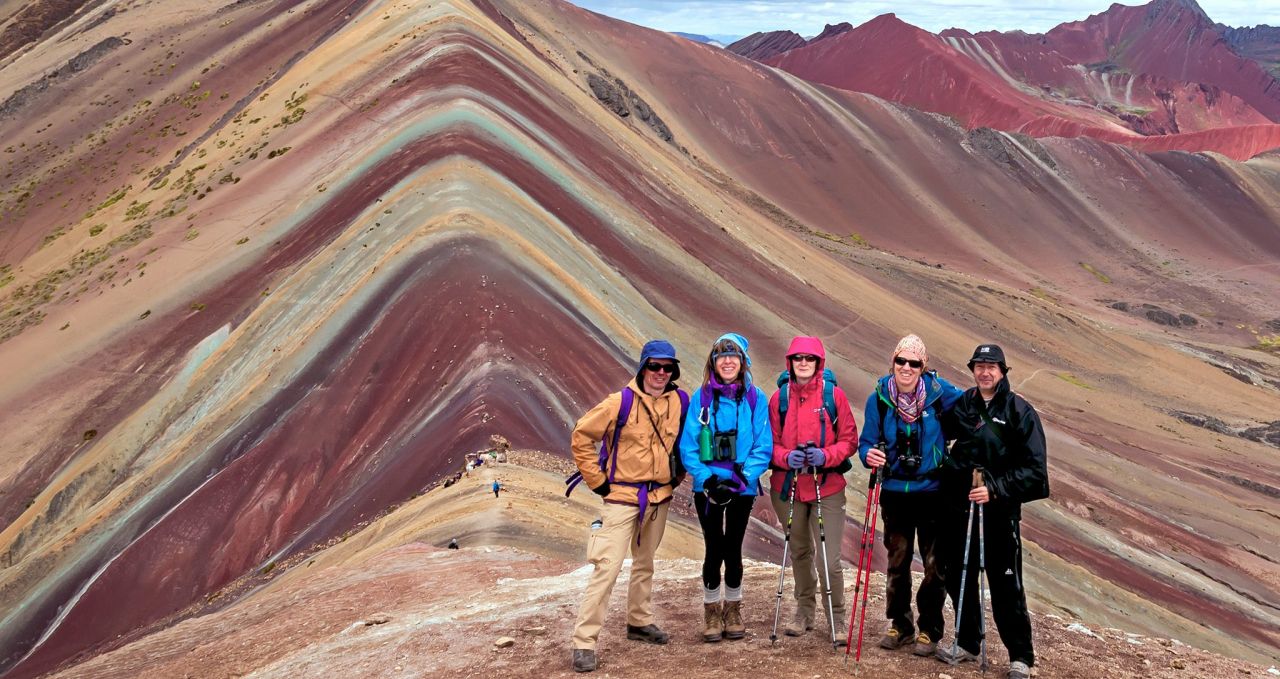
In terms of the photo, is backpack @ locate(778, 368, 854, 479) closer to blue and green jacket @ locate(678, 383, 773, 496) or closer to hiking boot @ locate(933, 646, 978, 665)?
blue and green jacket @ locate(678, 383, 773, 496)

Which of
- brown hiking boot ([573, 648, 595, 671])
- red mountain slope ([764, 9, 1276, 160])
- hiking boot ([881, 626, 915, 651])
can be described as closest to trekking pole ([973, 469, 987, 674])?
hiking boot ([881, 626, 915, 651])

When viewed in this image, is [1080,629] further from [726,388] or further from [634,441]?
[634,441]

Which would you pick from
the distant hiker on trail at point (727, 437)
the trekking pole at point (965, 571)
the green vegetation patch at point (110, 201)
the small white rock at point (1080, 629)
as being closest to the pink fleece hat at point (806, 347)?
the distant hiker on trail at point (727, 437)

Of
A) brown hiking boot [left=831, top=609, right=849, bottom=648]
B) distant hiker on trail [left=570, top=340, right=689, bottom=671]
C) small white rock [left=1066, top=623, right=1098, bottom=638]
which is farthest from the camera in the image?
small white rock [left=1066, top=623, right=1098, bottom=638]

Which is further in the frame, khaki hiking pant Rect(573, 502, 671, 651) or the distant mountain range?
the distant mountain range

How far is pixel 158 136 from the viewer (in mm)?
46969

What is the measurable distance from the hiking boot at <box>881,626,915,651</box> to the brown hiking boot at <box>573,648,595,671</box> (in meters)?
1.98

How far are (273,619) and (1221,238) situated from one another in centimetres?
8506

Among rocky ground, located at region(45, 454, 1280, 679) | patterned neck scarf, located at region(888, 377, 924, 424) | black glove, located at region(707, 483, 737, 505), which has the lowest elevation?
rocky ground, located at region(45, 454, 1280, 679)

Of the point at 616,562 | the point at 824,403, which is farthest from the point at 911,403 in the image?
the point at 616,562

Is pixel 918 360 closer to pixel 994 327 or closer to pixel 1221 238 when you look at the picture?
pixel 994 327

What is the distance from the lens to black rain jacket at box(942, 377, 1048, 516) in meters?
6.60

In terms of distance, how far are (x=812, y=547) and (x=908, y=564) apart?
2.20 ft

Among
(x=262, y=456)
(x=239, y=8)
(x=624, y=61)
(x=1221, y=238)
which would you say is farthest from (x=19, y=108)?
(x=1221, y=238)
